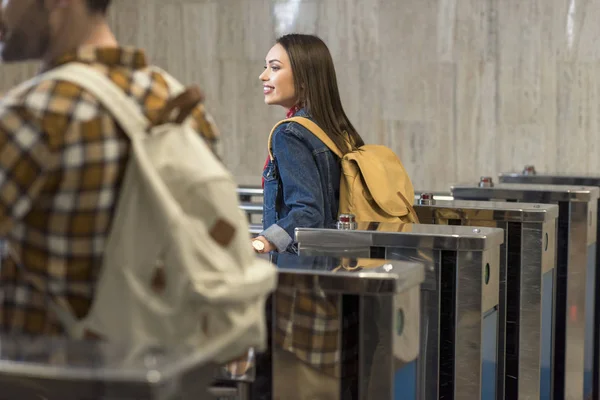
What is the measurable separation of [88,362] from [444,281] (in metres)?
1.86

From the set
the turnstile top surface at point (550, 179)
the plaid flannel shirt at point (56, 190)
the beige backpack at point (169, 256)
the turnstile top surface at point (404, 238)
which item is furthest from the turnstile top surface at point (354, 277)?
the turnstile top surface at point (550, 179)

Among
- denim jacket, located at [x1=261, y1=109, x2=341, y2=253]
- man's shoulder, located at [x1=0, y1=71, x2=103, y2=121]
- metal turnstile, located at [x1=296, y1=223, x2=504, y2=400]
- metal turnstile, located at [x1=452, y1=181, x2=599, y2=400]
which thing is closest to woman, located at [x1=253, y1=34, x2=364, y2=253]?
denim jacket, located at [x1=261, y1=109, x2=341, y2=253]

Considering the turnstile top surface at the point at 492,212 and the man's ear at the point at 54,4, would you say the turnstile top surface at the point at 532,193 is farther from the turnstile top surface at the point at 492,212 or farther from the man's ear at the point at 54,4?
the man's ear at the point at 54,4

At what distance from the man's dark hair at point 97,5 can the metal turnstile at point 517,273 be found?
223 centimetres

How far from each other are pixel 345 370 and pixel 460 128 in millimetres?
4704

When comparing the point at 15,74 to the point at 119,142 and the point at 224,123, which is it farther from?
Result: the point at 119,142

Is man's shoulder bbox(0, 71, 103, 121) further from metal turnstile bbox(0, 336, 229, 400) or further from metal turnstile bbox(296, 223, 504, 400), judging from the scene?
metal turnstile bbox(296, 223, 504, 400)

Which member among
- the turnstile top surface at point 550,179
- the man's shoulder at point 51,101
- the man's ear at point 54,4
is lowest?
the turnstile top surface at point 550,179

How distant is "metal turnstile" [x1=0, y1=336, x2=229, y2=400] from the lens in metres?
1.52

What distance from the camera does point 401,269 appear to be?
2.59 meters

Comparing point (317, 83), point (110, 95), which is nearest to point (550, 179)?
point (317, 83)

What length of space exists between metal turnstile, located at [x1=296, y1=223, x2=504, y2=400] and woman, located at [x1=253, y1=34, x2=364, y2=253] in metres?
0.37

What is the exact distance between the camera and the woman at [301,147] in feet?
11.9

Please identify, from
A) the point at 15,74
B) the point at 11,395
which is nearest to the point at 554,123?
the point at 15,74
